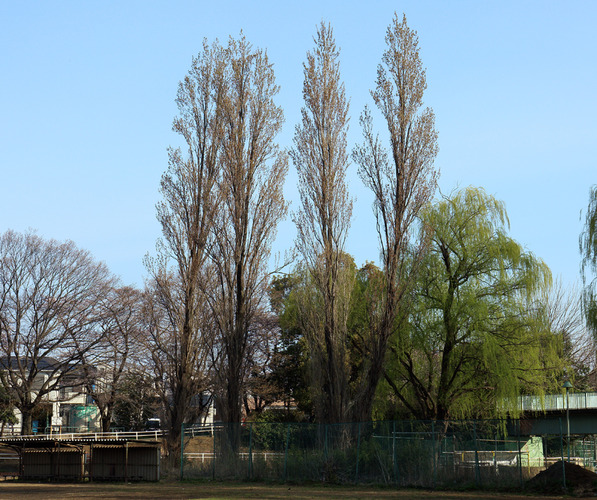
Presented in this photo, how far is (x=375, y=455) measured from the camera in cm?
2264

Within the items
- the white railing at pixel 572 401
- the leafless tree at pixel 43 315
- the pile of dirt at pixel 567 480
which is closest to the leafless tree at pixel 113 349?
the leafless tree at pixel 43 315

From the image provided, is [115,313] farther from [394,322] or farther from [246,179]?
[394,322]

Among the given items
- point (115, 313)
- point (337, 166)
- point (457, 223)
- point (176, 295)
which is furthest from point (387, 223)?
point (115, 313)

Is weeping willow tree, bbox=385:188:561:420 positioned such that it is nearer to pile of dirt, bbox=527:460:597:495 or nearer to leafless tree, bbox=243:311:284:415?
pile of dirt, bbox=527:460:597:495

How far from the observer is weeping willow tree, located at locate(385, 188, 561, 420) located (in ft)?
91.5

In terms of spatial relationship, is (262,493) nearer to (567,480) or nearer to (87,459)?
(567,480)

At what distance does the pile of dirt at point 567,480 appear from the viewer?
61.6 ft

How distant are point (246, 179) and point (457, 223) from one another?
30.7ft

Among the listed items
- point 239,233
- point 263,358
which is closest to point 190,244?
point 239,233

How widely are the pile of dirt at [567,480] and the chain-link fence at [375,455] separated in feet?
1.97

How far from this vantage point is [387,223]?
25422 millimetres

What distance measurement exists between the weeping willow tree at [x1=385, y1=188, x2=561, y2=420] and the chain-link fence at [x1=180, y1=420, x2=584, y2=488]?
8.02 feet

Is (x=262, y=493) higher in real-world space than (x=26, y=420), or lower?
lower

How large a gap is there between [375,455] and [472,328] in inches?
302
